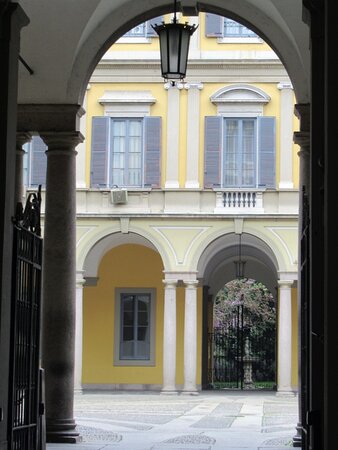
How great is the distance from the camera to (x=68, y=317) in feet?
35.9

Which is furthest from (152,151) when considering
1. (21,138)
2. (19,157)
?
(21,138)

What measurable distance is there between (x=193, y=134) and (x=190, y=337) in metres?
5.14

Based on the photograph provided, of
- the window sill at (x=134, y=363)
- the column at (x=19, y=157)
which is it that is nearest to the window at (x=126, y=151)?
the window sill at (x=134, y=363)

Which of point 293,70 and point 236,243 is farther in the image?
point 236,243

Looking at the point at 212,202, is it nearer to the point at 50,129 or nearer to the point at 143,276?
the point at 143,276

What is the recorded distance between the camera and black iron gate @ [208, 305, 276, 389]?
30.5 metres

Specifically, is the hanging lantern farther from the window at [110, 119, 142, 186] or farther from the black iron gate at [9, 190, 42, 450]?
the window at [110, 119, 142, 186]

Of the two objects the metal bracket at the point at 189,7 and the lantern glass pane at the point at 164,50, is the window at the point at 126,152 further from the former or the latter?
the lantern glass pane at the point at 164,50

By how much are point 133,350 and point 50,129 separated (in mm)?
17915

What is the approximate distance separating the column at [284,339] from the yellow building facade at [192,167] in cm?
3

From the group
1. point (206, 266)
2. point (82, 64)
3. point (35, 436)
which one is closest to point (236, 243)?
point (206, 266)
